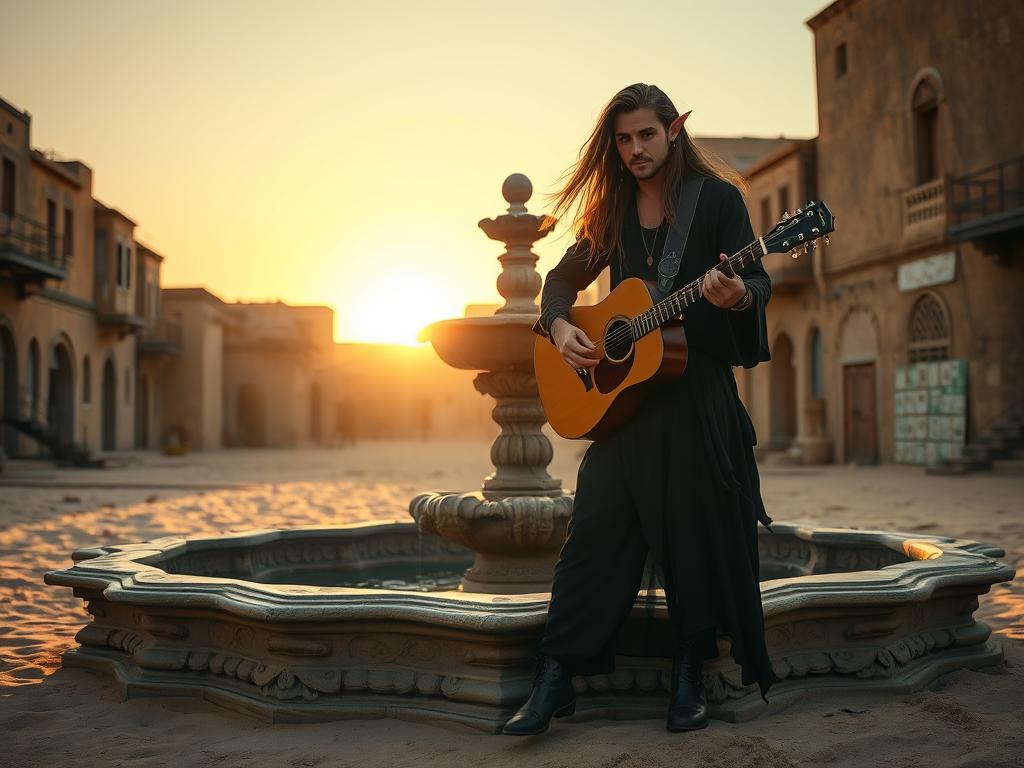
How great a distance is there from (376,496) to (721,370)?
35.4 feet

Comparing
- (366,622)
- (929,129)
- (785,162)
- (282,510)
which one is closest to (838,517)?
(282,510)

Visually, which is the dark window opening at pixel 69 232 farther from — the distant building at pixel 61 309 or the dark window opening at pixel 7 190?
the dark window opening at pixel 7 190

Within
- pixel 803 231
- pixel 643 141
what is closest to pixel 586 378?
pixel 643 141

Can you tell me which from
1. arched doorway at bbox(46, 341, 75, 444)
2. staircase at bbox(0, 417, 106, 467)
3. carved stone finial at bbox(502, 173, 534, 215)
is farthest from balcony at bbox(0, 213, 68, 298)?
carved stone finial at bbox(502, 173, 534, 215)

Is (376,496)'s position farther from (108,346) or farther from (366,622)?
(108,346)

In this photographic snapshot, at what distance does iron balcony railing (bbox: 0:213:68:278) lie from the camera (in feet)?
66.7

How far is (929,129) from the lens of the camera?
19.2m

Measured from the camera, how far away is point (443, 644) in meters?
3.00

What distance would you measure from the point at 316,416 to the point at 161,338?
12.0 meters

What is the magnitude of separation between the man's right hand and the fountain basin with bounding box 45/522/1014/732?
746mm

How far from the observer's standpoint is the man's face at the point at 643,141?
117 inches

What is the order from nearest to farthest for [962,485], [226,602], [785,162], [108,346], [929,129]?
[226,602] → [962,485] → [929,129] → [785,162] → [108,346]

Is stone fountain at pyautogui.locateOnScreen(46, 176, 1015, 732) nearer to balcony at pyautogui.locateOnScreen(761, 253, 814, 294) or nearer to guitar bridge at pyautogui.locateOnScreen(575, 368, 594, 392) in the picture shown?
guitar bridge at pyautogui.locateOnScreen(575, 368, 594, 392)

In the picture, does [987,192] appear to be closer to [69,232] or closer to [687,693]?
[687,693]
